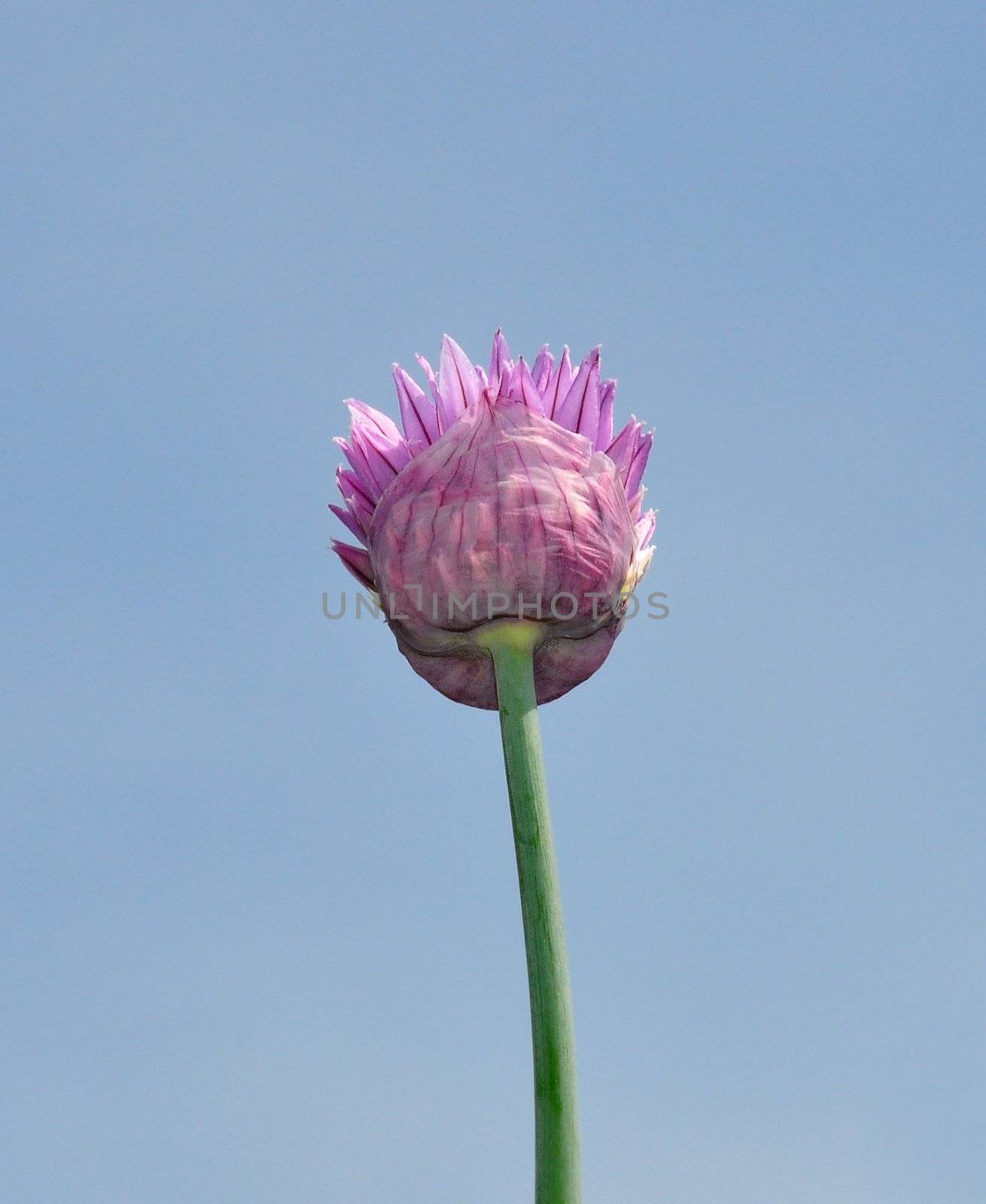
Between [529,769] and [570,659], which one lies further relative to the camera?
[570,659]

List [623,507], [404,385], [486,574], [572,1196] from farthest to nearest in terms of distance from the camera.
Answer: [404,385] < [623,507] < [486,574] < [572,1196]

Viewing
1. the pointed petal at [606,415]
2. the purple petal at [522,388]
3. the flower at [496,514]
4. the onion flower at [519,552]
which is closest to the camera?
the onion flower at [519,552]

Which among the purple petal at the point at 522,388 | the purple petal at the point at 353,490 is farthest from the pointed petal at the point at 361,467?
the purple petal at the point at 522,388

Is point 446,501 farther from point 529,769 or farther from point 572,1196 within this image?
→ point 572,1196

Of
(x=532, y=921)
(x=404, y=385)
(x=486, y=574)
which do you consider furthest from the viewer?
(x=404, y=385)

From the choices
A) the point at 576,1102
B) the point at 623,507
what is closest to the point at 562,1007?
the point at 576,1102

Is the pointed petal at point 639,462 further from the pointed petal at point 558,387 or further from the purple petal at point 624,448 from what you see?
the pointed petal at point 558,387

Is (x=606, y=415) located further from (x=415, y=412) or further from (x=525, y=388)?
(x=415, y=412)
